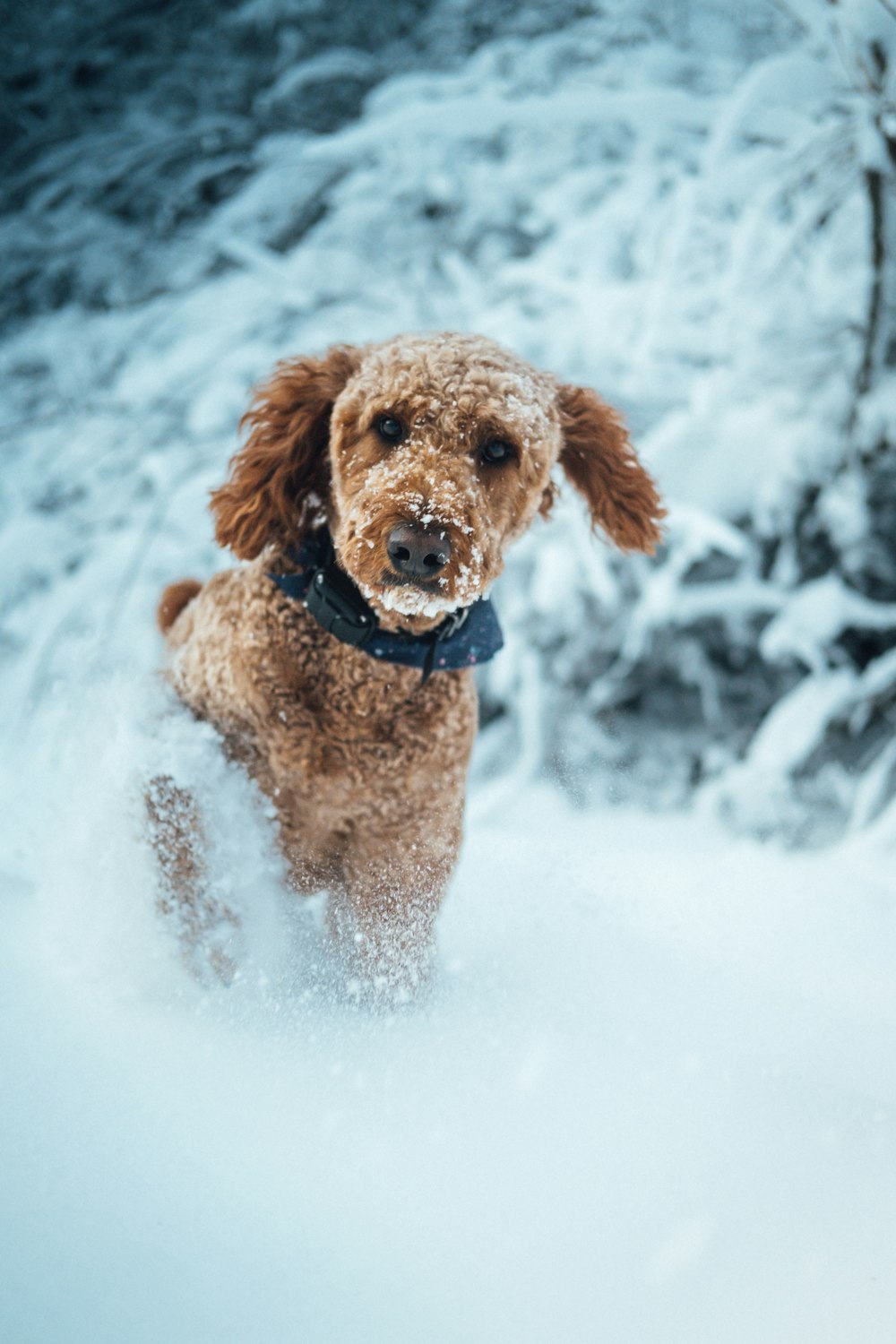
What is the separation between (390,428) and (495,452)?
0.58 ft

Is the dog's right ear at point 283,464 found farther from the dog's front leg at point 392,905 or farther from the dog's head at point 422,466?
the dog's front leg at point 392,905

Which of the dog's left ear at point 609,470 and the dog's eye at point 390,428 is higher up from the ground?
the dog's eye at point 390,428

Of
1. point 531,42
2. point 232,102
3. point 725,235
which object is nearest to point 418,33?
point 531,42

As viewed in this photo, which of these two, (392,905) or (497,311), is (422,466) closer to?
(392,905)

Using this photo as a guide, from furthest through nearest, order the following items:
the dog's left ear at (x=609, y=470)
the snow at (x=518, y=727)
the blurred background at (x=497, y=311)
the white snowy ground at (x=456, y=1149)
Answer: the blurred background at (x=497, y=311) → the dog's left ear at (x=609, y=470) → the snow at (x=518, y=727) → the white snowy ground at (x=456, y=1149)

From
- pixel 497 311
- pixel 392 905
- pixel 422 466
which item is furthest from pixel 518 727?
pixel 422 466

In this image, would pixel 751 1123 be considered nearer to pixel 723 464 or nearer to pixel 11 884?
pixel 11 884

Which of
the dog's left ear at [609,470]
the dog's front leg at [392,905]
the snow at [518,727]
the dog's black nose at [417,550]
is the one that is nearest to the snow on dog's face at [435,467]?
the dog's black nose at [417,550]

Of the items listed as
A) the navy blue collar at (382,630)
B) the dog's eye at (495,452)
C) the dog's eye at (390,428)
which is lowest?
the navy blue collar at (382,630)

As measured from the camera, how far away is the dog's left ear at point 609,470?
6.08 feet

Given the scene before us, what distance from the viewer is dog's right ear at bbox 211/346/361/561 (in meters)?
1.71

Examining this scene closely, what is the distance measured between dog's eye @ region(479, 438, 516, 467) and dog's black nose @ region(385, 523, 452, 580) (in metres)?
0.25

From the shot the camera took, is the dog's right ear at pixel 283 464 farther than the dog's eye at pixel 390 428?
Yes

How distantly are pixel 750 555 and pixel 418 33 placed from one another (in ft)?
8.33
